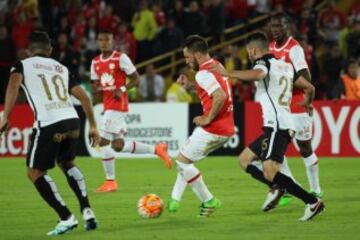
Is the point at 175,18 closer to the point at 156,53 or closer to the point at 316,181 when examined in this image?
the point at 156,53

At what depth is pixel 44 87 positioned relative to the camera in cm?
993

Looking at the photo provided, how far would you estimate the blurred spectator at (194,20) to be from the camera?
2420cm

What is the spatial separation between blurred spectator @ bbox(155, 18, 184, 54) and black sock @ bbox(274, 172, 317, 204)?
13670 mm

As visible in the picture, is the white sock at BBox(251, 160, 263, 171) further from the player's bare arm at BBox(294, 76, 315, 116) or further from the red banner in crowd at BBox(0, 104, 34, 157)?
the red banner in crowd at BBox(0, 104, 34, 157)

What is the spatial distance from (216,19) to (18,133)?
6225mm

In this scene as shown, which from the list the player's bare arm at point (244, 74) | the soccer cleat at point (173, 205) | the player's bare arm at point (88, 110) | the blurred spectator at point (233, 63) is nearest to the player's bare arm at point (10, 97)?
the player's bare arm at point (88, 110)

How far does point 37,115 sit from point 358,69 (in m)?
12.1

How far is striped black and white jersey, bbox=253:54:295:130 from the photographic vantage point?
11.0m

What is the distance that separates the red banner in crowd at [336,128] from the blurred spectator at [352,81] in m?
0.82

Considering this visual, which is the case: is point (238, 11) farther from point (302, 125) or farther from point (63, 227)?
point (63, 227)

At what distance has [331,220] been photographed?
1095cm

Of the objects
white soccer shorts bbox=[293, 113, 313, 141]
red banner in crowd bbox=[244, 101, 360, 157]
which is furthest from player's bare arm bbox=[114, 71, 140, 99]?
red banner in crowd bbox=[244, 101, 360, 157]

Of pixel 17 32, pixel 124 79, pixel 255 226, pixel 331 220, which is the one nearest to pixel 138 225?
pixel 255 226

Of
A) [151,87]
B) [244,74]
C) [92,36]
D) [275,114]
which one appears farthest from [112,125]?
[92,36]
